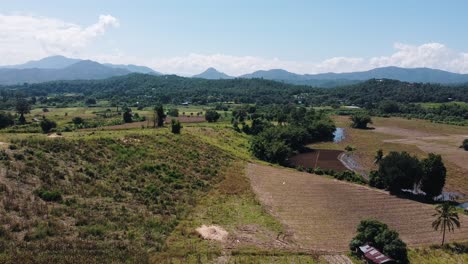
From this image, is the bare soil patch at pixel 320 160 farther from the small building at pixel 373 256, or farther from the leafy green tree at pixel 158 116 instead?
the small building at pixel 373 256

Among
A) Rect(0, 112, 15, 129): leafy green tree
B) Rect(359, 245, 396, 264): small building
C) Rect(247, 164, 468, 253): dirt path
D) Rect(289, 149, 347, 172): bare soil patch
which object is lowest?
Rect(289, 149, 347, 172): bare soil patch

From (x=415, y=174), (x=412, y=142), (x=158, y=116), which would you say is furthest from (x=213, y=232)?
(x=412, y=142)

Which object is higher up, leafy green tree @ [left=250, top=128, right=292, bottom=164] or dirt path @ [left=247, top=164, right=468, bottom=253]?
leafy green tree @ [left=250, top=128, right=292, bottom=164]

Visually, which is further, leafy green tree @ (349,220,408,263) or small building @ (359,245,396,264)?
leafy green tree @ (349,220,408,263)

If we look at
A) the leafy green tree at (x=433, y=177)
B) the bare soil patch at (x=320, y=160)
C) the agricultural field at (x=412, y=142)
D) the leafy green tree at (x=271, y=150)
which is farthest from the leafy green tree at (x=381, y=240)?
the leafy green tree at (x=271, y=150)

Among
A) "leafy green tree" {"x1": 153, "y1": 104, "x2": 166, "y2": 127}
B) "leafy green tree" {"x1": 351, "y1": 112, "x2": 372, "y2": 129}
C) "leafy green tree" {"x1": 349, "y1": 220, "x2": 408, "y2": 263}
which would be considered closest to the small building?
"leafy green tree" {"x1": 349, "y1": 220, "x2": 408, "y2": 263}

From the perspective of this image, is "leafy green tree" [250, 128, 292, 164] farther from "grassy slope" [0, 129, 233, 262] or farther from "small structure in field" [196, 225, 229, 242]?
"small structure in field" [196, 225, 229, 242]

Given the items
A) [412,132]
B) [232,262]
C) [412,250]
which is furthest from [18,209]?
[412,132]
